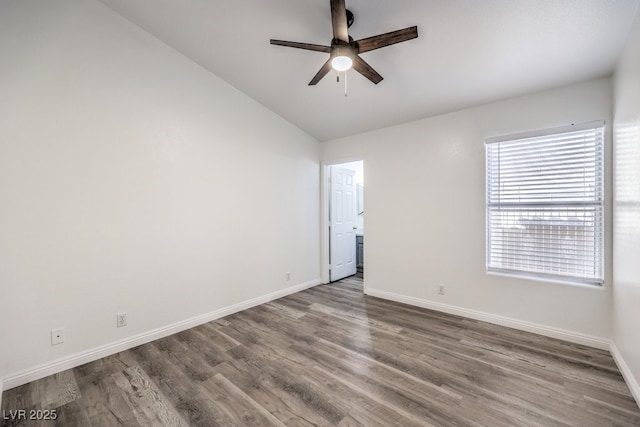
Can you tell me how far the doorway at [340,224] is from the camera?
187 inches

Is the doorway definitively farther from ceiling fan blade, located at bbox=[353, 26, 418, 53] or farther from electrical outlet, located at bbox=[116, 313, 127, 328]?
electrical outlet, located at bbox=[116, 313, 127, 328]

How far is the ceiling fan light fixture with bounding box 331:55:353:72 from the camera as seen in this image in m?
1.94

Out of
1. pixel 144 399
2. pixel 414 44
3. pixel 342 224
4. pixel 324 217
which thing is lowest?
pixel 144 399

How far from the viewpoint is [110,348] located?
246cm

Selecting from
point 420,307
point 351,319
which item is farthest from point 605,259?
point 351,319

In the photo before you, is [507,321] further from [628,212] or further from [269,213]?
[269,213]

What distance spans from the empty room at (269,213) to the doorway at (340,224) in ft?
3.62

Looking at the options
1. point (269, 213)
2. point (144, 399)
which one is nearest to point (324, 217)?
point (269, 213)

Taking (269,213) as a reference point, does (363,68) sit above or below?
above

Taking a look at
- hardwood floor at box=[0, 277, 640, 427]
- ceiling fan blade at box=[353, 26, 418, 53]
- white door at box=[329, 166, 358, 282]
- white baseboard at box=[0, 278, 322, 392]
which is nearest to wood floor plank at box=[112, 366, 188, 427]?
hardwood floor at box=[0, 277, 640, 427]

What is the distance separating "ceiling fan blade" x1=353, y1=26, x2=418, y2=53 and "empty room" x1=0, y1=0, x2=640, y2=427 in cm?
1

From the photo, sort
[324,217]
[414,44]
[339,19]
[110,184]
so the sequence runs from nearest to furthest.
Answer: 1. [339,19]
2. [414,44]
3. [110,184]
4. [324,217]

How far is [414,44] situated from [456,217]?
196cm

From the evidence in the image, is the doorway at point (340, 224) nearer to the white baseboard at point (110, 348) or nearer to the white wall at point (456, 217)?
the white wall at point (456, 217)
